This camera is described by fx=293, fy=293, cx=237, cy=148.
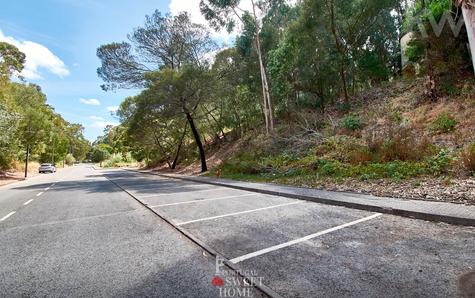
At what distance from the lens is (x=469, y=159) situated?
8359 millimetres

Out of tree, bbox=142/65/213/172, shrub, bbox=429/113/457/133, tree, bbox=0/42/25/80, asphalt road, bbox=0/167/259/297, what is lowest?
asphalt road, bbox=0/167/259/297

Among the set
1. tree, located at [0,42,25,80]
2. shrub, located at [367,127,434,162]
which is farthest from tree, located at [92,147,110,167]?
shrub, located at [367,127,434,162]

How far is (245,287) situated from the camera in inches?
124

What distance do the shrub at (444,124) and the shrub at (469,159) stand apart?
3.81 metres

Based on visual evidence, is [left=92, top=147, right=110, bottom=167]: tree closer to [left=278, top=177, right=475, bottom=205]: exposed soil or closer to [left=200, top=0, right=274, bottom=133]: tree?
[left=200, top=0, right=274, bottom=133]: tree

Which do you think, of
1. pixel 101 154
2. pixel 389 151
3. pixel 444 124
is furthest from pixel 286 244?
pixel 101 154

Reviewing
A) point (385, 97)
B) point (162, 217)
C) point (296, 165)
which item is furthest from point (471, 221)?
A: point (385, 97)

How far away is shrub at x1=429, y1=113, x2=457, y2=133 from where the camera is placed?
39.7ft

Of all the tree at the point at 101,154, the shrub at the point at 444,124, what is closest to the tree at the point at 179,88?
the shrub at the point at 444,124

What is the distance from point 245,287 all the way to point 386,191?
21.5 feet
